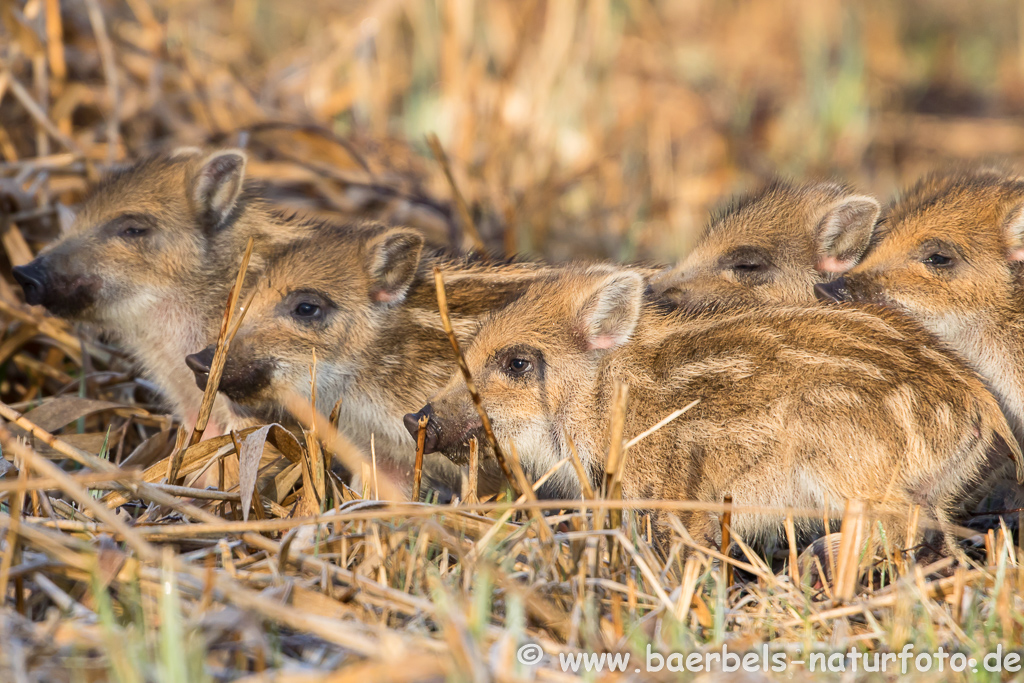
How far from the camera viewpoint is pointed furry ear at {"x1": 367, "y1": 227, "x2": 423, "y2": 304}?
462 cm

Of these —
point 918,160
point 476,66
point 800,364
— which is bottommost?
point 918,160

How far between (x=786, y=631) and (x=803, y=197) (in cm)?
261

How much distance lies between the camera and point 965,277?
4594mm

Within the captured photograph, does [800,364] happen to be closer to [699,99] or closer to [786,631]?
[786,631]

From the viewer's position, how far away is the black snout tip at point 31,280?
15.3 ft

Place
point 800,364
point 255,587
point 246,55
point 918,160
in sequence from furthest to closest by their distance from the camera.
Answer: point 918,160
point 246,55
point 800,364
point 255,587

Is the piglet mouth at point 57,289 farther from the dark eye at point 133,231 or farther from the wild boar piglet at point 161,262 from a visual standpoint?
the dark eye at point 133,231

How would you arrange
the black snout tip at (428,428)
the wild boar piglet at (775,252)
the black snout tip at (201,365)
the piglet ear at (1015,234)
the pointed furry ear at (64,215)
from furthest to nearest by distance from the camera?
1. the pointed furry ear at (64,215)
2. the wild boar piglet at (775,252)
3. the piglet ear at (1015,234)
4. the black snout tip at (201,365)
5. the black snout tip at (428,428)

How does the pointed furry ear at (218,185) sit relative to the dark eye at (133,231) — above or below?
above

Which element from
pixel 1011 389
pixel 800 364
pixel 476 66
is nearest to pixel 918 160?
pixel 476 66

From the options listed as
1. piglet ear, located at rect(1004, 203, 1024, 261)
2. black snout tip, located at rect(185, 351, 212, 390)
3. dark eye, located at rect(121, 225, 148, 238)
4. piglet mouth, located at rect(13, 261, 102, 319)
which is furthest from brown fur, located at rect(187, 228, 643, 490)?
piglet ear, located at rect(1004, 203, 1024, 261)

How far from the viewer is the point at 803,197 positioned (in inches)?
203

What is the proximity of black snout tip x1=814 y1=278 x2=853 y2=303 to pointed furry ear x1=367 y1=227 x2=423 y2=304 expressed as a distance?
6.06 feet

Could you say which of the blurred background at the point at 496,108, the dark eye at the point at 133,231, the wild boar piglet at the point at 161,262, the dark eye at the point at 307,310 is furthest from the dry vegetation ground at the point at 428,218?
the dark eye at the point at 307,310
